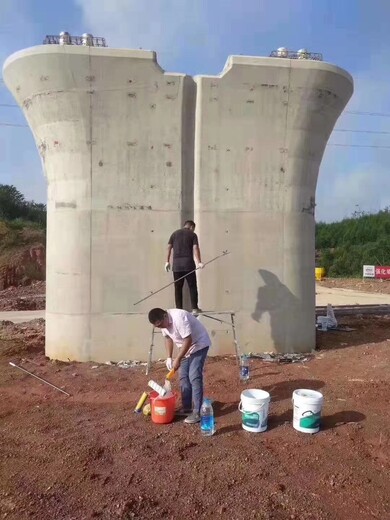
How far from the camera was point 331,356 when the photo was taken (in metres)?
7.25

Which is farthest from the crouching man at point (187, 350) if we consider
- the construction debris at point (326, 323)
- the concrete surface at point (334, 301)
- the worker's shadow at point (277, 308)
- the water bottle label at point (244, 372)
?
the concrete surface at point (334, 301)

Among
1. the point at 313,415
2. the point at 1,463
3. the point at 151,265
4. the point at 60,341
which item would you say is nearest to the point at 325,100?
the point at 151,265

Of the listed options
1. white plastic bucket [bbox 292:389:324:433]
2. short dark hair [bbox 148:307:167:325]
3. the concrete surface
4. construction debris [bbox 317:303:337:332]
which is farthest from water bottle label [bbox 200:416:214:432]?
the concrete surface

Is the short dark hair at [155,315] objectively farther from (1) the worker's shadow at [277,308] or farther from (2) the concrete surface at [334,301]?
(2) the concrete surface at [334,301]

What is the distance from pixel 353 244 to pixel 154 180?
3206 cm

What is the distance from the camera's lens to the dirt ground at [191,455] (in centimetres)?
329

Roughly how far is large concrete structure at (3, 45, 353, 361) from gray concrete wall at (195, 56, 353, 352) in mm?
17

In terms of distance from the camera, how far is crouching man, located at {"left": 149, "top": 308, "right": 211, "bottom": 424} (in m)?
4.45

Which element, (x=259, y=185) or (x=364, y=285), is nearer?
(x=259, y=185)

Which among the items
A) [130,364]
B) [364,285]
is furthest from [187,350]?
[364,285]

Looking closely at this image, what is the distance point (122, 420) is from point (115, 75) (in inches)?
193

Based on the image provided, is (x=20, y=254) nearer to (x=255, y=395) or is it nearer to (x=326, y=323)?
(x=326, y=323)

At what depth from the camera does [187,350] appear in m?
4.46

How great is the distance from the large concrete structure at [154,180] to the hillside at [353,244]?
81.1ft
